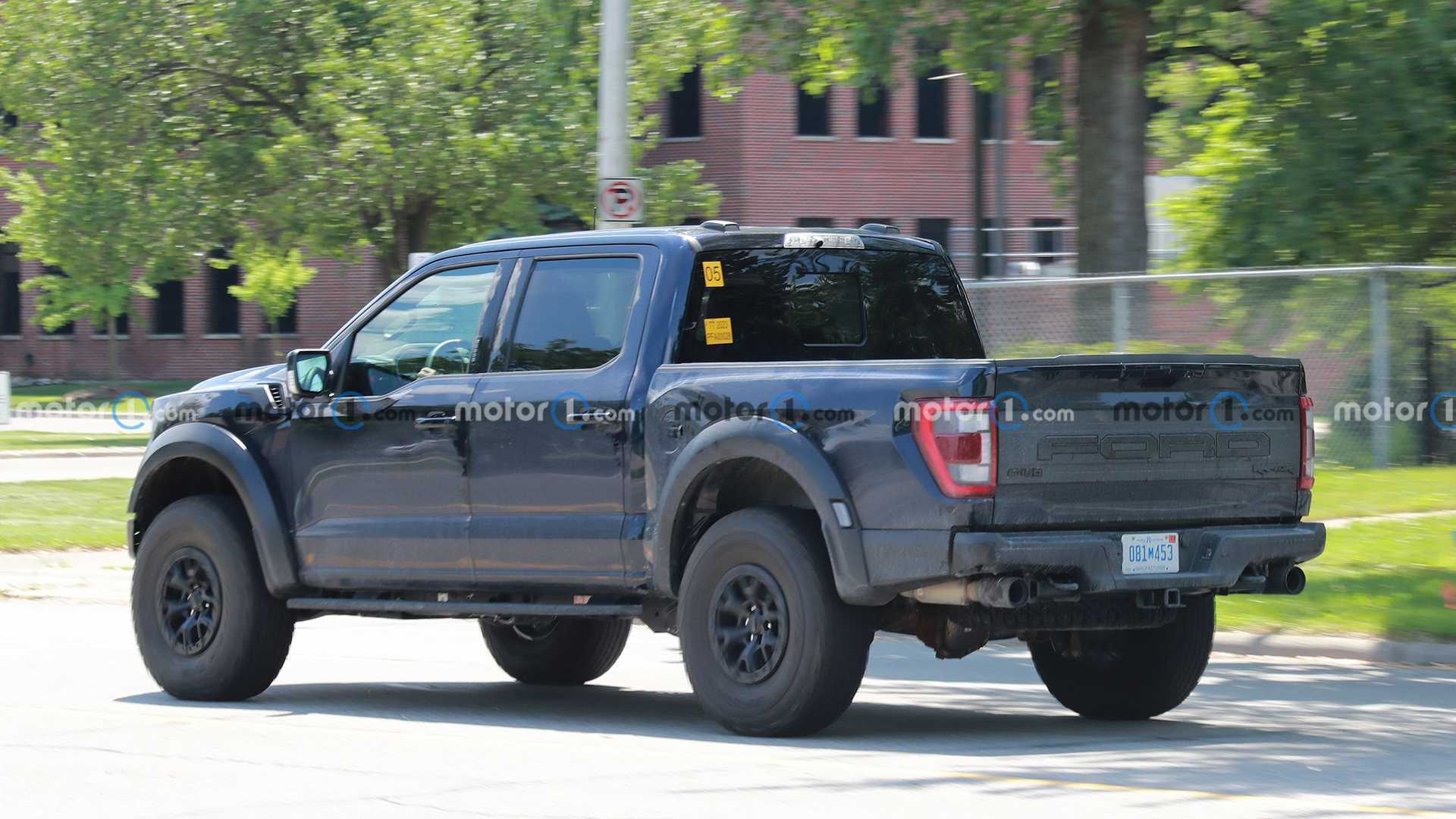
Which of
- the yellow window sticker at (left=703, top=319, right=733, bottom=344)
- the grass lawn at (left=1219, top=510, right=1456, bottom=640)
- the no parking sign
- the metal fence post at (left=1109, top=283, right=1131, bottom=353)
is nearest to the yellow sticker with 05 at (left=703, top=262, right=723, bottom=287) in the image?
the yellow window sticker at (left=703, top=319, right=733, bottom=344)

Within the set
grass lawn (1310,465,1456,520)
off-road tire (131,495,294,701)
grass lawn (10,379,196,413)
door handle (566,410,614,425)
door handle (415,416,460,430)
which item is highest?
door handle (566,410,614,425)

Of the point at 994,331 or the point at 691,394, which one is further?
the point at 994,331

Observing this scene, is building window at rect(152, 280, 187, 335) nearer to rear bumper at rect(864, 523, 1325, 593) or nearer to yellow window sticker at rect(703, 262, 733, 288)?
yellow window sticker at rect(703, 262, 733, 288)

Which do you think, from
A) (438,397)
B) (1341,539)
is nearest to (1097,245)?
(1341,539)

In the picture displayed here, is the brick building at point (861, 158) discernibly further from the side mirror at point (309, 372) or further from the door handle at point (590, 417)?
the door handle at point (590, 417)

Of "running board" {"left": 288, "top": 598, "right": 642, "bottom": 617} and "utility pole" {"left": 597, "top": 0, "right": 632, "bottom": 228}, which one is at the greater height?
"utility pole" {"left": 597, "top": 0, "right": 632, "bottom": 228}

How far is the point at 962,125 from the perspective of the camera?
49.2 metres

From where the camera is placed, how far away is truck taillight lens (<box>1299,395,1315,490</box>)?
335 inches

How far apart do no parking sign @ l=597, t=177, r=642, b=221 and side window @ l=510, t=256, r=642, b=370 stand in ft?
14.7

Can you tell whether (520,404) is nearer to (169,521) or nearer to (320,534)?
(320,534)

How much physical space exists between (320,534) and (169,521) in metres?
0.89

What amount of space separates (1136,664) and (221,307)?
163 ft

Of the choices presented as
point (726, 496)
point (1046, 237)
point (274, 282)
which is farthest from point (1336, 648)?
point (1046, 237)

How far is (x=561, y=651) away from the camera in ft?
34.7
